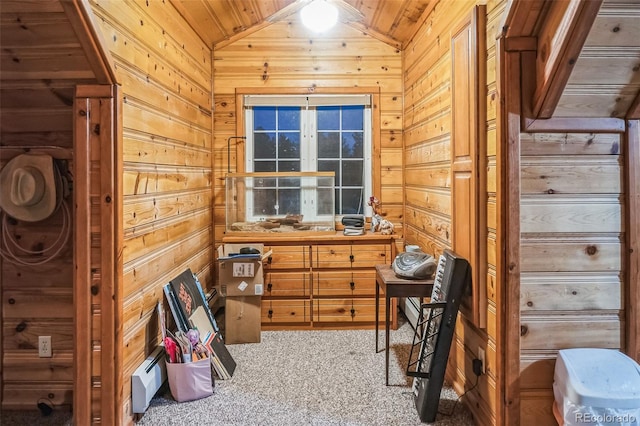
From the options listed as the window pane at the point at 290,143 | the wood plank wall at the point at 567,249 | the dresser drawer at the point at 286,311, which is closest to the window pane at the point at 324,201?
the window pane at the point at 290,143

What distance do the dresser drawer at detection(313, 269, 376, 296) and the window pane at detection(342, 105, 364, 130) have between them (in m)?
1.56

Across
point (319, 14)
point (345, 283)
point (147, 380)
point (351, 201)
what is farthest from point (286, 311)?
point (319, 14)

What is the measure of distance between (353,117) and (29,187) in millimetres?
2934

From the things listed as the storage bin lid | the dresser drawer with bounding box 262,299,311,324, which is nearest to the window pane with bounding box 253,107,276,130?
the dresser drawer with bounding box 262,299,311,324

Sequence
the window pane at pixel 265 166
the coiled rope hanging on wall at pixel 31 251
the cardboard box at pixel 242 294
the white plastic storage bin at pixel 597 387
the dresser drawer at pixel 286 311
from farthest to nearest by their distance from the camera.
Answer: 1. the window pane at pixel 265 166
2. the dresser drawer at pixel 286 311
3. the cardboard box at pixel 242 294
4. the coiled rope hanging on wall at pixel 31 251
5. the white plastic storage bin at pixel 597 387

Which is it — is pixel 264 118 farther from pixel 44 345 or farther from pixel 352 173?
pixel 44 345

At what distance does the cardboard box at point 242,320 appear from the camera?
10.3 ft

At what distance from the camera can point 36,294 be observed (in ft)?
6.80

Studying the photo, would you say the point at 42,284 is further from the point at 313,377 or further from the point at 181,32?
the point at 181,32

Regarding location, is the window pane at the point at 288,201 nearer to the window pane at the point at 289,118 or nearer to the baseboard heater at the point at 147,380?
the window pane at the point at 289,118

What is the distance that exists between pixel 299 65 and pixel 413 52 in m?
1.15

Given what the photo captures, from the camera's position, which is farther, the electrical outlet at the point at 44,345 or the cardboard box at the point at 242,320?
the cardboard box at the point at 242,320

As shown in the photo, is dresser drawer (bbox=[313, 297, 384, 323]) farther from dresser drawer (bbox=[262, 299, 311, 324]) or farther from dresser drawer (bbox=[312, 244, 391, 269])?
dresser drawer (bbox=[312, 244, 391, 269])

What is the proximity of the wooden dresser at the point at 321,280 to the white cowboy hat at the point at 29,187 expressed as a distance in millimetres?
1627
